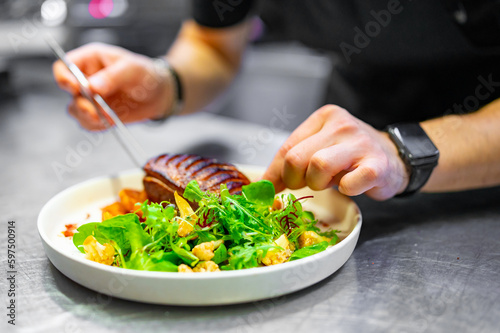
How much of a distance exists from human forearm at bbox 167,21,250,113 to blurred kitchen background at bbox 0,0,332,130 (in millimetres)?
786

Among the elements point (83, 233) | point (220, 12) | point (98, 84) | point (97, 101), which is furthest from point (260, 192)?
point (220, 12)

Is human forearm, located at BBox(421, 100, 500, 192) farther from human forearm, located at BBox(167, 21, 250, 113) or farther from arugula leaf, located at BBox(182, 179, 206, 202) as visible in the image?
human forearm, located at BBox(167, 21, 250, 113)

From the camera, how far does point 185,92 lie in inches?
79.5

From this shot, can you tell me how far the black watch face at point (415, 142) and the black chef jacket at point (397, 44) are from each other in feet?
1.47

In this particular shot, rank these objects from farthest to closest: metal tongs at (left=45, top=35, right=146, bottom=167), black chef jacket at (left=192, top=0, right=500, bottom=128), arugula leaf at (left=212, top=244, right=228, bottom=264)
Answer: black chef jacket at (left=192, top=0, right=500, bottom=128)
metal tongs at (left=45, top=35, right=146, bottom=167)
arugula leaf at (left=212, top=244, right=228, bottom=264)

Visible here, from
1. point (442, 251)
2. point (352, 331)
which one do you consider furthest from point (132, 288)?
point (442, 251)

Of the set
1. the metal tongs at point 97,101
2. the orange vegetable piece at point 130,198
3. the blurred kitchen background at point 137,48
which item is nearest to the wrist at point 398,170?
the orange vegetable piece at point 130,198

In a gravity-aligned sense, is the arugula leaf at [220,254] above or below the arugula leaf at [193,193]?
below

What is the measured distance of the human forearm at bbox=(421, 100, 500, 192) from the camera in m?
1.16

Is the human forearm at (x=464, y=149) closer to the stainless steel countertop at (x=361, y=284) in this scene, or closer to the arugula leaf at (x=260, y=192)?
the stainless steel countertop at (x=361, y=284)

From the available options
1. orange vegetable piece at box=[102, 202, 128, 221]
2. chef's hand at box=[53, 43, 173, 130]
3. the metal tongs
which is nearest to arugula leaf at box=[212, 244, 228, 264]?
orange vegetable piece at box=[102, 202, 128, 221]

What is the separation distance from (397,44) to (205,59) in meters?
0.87

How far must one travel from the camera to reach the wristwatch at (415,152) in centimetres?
108

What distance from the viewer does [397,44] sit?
1629mm
